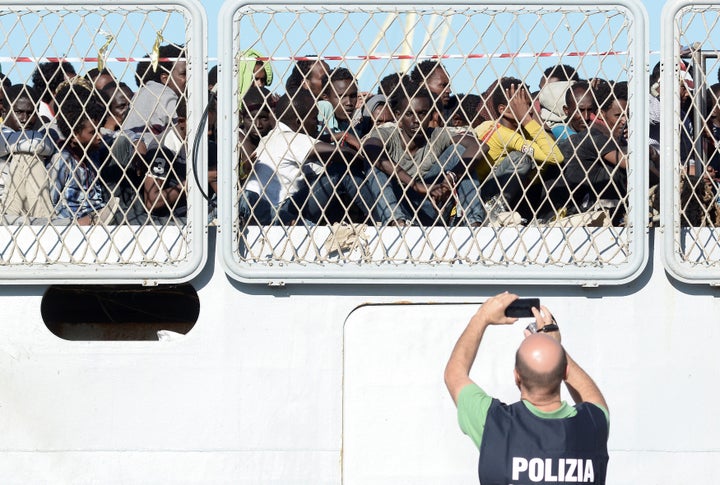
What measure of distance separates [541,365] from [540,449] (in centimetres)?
24

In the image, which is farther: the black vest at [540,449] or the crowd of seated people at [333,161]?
the crowd of seated people at [333,161]

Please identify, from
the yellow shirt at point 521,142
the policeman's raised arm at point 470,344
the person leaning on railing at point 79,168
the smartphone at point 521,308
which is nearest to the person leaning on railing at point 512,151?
the yellow shirt at point 521,142

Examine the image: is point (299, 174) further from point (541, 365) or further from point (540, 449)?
point (540, 449)

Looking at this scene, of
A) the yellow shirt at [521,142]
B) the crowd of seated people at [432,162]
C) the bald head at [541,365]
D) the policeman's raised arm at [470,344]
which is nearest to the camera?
the bald head at [541,365]

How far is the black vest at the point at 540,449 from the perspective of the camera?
320 centimetres

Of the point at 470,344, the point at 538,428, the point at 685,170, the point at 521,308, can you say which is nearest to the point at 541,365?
the point at 538,428

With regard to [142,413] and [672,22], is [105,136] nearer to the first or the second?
[142,413]

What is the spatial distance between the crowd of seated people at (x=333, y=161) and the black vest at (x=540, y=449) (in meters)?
1.20

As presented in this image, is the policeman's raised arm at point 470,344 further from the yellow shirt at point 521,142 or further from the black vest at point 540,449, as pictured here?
the yellow shirt at point 521,142

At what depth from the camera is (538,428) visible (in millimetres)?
3230

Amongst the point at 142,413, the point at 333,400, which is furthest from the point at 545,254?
the point at 142,413

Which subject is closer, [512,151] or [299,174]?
[299,174]

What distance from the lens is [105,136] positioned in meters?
4.70

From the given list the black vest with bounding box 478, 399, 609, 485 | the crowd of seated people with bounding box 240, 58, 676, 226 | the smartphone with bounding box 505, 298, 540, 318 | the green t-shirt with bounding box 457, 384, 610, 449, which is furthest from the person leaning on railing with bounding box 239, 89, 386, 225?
the black vest with bounding box 478, 399, 609, 485
